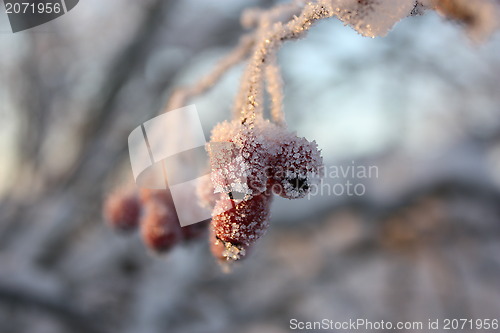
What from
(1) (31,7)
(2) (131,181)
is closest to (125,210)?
(2) (131,181)

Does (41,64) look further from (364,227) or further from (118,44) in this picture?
(364,227)

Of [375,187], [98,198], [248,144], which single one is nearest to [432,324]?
[375,187]

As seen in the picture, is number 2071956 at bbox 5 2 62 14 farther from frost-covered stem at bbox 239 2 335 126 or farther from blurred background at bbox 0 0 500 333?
frost-covered stem at bbox 239 2 335 126

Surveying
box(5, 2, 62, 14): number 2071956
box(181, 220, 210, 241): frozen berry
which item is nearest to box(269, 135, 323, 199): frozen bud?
box(181, 220, 210, 241): frozen berry

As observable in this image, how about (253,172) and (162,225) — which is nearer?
(253,172)

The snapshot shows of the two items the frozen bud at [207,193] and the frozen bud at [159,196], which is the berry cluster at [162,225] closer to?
the frozen bud at [159,196]

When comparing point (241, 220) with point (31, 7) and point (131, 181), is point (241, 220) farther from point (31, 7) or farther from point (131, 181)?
point (31, 7)

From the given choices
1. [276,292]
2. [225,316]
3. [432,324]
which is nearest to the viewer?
[225,316]
